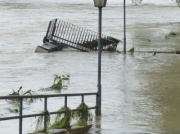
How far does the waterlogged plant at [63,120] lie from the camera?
1291 cm

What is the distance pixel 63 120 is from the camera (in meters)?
13.1

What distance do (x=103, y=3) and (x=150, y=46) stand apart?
25653 millimetres

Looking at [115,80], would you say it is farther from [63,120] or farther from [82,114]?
[63,120]

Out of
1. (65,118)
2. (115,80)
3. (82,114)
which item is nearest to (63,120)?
(65,118)

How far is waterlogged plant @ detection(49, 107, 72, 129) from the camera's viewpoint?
508 inches

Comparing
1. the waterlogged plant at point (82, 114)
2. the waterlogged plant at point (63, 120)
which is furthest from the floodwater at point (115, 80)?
the waterlogged plant at point (63, 120)

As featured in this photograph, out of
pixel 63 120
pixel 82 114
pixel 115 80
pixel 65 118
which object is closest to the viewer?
pixel 63 120

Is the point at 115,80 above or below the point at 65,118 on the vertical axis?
above

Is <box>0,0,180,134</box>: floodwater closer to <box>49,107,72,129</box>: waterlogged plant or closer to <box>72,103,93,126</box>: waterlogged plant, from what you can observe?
<box>72,103,93,126</box>: waterlogged plant

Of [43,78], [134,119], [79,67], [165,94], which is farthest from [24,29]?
[134,119]

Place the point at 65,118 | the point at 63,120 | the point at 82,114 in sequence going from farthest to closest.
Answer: the point at 82,114 < the point at 65,118 < the point at 63,120

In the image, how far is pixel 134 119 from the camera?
16031 mm

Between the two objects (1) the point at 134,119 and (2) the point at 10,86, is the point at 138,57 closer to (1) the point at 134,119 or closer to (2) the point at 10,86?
(2) the point at 10,86

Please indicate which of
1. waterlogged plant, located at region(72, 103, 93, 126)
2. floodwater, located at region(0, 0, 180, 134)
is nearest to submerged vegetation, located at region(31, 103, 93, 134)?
waterlogged plant, located at region(72, 103, 93, 126)
